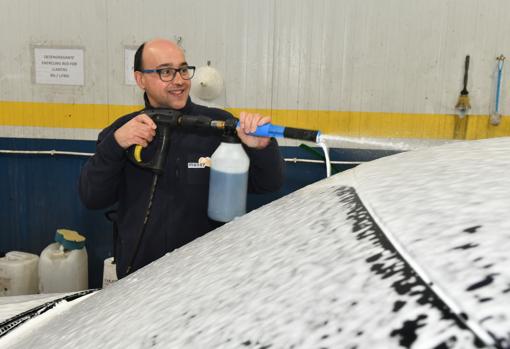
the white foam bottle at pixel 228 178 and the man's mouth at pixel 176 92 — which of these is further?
the man's mouth at pixel 176 92

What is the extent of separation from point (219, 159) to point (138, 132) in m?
0.30

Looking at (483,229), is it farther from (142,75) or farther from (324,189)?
(142,75)

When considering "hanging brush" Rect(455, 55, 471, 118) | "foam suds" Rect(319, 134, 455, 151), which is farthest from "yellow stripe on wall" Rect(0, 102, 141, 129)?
"hanging brush" Rect(455, 55, 471, 118)

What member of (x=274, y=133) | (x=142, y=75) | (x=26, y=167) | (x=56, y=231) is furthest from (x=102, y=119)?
(x=274, y=133)

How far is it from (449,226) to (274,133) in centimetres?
101

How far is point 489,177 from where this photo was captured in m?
0.56

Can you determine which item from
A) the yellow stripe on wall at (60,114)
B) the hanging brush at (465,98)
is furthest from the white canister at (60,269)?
the hanging brush at (465,98)

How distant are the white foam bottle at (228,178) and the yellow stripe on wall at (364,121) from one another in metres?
1.53

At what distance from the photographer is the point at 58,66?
10.3ft

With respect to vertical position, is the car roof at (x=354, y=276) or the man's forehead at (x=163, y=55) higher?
the man's forehead at (x=163, y=55)

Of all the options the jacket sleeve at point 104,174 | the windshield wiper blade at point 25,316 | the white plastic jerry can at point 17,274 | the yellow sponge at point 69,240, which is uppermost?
the jacket sleeve at point 104,174

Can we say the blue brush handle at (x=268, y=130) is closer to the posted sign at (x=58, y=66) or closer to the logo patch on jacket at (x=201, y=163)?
the logo patch on jacket at (x=201, y=163)

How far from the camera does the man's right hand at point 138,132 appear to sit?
5.38ft

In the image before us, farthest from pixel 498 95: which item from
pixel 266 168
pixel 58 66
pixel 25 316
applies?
pixel 25 316
